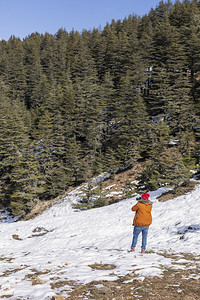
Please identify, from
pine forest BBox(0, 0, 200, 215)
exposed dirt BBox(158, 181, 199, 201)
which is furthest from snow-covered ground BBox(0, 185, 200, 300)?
pine forest BBox(0, 0, 200, 215)

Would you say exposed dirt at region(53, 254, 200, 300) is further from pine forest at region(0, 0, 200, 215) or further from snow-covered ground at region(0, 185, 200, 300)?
pine forest at region(0, 0, 200, 215)

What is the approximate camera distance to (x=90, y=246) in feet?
38.9

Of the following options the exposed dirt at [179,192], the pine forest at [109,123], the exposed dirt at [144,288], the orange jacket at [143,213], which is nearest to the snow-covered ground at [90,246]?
the exposed dirt at [144,288]

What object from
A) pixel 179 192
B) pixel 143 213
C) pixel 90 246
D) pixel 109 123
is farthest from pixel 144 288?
pixel 109 123

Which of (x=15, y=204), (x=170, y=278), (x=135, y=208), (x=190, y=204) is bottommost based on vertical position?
(x=15, y=204)

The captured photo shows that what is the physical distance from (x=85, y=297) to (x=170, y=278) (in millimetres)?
2126

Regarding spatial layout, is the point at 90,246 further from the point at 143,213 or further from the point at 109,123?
the point at 109,123

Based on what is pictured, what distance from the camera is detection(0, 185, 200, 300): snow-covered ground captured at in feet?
18.1

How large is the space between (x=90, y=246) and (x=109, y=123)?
105 ft

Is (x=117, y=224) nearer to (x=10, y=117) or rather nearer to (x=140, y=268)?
(x=140, y=268)

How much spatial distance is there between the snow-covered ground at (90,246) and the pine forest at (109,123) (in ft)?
15.4

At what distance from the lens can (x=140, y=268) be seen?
5.86 metres

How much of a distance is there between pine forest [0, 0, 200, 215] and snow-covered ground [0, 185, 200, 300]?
4.69 metres

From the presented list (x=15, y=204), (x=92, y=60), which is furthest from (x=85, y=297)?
(x=92, y=60)
